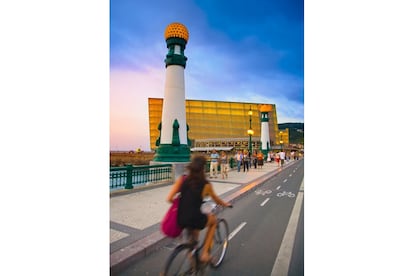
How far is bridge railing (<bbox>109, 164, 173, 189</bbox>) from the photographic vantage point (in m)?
1.92

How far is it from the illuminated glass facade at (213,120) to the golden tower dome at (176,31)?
50 cm

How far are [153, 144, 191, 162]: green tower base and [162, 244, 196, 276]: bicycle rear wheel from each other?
0.74m

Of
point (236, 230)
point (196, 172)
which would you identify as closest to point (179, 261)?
point (196, 172)

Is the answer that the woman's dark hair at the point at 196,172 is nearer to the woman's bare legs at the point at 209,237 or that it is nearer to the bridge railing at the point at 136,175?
the woman's bare legs at the point at 209,237

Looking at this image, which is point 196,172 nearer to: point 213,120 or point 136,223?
point 213,120

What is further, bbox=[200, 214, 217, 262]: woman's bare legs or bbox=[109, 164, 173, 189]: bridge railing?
bbox=[109, 164, 173, 189]: bridge railing

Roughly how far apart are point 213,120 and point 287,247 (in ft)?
4.28

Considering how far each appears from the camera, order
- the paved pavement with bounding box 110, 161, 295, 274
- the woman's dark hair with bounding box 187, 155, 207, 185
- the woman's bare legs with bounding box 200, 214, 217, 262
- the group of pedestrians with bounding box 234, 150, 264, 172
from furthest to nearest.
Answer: the group of pedestrians with bounding box 234, 150, 264, 172 → the paved pavement with bounding box 110, 161, 295, 274 → the woman's bare legs with bounding box 200, 214, 217, 262 → the woman's dark hair with bounding box 187, 155, 207, 185

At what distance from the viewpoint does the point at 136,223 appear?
7.63 ft

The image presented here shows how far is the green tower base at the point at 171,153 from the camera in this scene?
6.52ft

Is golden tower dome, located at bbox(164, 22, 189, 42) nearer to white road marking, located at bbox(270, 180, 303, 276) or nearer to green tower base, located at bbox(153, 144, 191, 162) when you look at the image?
green tower base, located at bbox(153, 144, 191, 162)

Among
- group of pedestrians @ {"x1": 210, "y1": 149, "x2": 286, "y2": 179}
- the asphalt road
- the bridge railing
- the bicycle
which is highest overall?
group of pedestrians @ {"x1": 210, "y1": 149, "x2": 286, "y2": 179}

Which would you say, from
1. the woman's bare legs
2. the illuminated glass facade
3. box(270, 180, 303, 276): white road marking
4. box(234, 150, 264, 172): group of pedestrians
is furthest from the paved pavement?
box(270, 180, 303, 276): white road marking
